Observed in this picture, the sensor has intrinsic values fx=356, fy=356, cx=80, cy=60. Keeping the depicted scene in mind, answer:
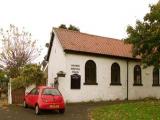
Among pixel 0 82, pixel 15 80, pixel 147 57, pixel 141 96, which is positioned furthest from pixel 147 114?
pixel 0 82

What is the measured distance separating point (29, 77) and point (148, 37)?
1017 centimetres

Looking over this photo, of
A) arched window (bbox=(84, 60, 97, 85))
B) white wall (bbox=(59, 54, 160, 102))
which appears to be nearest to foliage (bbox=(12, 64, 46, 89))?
white wall (bbox=(59, 54, 160, 102))

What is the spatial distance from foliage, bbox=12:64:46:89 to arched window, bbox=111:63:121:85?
6152mm

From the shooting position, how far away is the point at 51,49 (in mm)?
31922

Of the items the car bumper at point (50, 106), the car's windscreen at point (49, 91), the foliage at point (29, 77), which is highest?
the foliage at point (29, 77)

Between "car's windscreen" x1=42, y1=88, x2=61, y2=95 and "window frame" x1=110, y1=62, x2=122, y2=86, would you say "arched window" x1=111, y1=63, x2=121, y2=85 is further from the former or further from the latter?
"car's windscreen" x1=42, y1=88, x2=61, y2=95

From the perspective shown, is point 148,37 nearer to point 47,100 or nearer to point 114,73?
point 114,73

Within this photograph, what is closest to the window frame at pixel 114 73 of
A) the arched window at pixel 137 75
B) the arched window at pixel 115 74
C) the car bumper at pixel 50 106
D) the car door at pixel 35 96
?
the arched window at pixel 115 74

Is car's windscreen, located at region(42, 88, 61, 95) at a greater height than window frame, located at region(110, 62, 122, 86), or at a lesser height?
lesser

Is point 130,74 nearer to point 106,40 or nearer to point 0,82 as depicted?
point 106,40

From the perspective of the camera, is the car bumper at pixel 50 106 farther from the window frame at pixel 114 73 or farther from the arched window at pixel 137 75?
the arched window at pixel 137 75

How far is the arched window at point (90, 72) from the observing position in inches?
1168

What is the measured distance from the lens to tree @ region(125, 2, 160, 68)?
2595 cm

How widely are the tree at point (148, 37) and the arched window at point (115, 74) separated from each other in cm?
370
